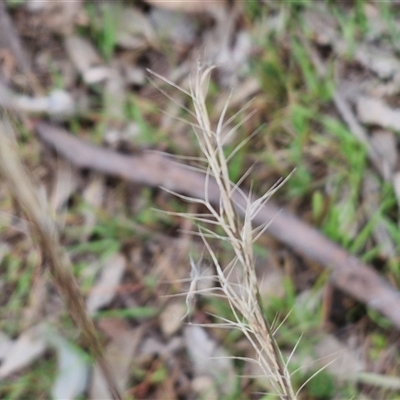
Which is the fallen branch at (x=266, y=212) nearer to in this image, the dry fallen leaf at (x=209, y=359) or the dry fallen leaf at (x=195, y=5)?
the dry fallen leaf at (x=209, y=359)

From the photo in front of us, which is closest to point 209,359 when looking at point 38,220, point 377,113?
point 377,113

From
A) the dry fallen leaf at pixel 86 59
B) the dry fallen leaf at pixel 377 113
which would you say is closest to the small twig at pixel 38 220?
the dry fallen leaf at pixel 377 113

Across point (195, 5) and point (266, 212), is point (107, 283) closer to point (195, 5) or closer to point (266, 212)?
point (266, 212)

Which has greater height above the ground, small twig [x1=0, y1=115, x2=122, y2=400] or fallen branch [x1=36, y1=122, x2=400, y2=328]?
A: small twig [x1=0, y1=115, x2=122, y2=400]

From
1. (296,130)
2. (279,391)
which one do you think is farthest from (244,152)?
(279,391)

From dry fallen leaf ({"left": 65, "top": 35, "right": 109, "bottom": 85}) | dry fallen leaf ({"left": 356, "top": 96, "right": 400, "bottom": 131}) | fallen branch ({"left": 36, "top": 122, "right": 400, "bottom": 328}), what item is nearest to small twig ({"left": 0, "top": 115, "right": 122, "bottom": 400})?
fallen branch ({"left": 36, "top": 122, "right": 400, "bottom": 328})

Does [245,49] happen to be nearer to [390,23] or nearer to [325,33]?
[325,33]

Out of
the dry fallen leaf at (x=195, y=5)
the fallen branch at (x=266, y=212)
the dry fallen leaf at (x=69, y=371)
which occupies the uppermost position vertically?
the dry fallen leaf at (x=195, y=5)

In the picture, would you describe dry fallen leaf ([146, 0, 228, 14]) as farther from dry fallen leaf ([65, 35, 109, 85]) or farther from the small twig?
the small twig
